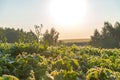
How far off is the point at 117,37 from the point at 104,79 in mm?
70991

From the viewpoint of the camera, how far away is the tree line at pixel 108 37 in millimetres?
70875

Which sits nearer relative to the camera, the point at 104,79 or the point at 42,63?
the point at 104,79

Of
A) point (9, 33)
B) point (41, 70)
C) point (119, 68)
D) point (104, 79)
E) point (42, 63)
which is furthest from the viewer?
point (9, 33)

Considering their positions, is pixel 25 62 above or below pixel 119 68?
above

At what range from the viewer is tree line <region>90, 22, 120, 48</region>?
70875 millimetres

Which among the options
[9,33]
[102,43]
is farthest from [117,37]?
[9,33]

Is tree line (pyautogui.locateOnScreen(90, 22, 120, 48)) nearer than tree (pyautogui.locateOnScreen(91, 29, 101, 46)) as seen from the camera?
Yes

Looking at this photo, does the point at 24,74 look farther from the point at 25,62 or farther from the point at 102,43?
the point at 102,43

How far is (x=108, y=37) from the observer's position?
252ft

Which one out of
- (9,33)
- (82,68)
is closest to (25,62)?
(82,68)

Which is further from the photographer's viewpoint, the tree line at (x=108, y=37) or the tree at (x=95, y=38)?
the tree at (x=95, y=38)

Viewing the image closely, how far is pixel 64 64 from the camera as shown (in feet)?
16.6

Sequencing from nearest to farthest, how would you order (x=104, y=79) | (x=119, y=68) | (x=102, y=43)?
(x=104, y=79)
(x=119, y=68)
(x=102, y=43)

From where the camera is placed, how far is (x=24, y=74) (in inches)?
198
